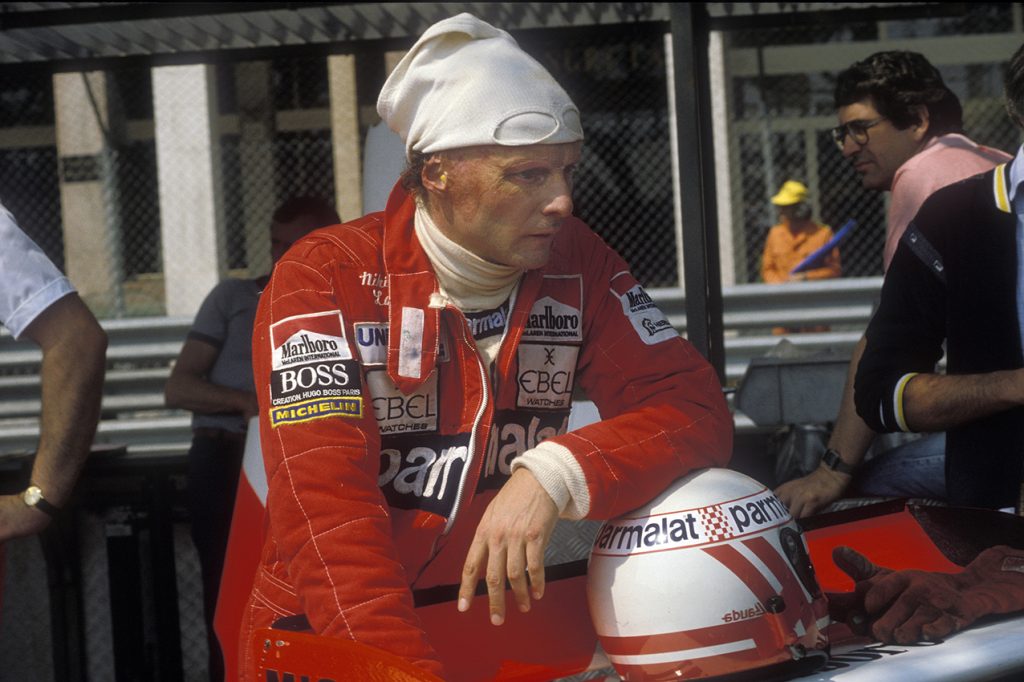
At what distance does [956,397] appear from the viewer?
2.90 meters

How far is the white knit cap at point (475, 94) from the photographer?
2.14m

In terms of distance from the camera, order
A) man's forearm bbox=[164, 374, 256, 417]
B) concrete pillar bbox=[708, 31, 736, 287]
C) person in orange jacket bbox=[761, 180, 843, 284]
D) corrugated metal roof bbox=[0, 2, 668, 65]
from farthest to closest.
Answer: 1. concrete pillar bbox=[708, 31, 736, 287]
2. person in orange jacket bbox=[761, 180, 843, 284]
3. man's forearm bbox=[164, 374, 256, 417]
4. corrugated metal roof bbox=[0, 2, 668, 65]

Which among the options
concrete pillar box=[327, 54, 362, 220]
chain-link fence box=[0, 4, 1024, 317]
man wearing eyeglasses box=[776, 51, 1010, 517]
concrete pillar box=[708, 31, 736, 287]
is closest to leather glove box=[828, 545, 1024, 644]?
man wearing eyeglasses box=[776, 51, 1010, 517]

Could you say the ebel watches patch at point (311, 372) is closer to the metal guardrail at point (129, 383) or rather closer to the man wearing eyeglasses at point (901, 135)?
the man wearing eyeglasses at point (901, 135)

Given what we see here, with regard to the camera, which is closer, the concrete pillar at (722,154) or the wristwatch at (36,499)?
the wristwatch at (36,499)

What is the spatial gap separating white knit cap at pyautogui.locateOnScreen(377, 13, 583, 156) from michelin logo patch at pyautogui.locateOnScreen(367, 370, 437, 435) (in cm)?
39

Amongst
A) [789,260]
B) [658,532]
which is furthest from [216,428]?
[789,260]

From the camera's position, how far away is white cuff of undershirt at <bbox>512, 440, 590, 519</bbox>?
2047 millimetres

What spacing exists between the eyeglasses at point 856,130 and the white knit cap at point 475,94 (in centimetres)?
252

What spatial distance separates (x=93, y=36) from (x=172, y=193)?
6400mm

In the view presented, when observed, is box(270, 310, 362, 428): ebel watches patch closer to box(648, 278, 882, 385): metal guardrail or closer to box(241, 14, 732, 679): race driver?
box(241, 14, 732, 679): race driver

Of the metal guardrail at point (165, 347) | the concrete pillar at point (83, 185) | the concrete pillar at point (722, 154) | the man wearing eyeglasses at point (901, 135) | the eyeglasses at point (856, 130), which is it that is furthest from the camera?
the concrete pillar at point (83, 185)

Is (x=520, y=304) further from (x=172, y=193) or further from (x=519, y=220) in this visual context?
(x=172, y=193)

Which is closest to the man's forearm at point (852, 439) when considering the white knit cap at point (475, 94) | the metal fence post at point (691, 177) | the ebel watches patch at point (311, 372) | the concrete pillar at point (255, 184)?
the metal fence post at point (691, 177)
